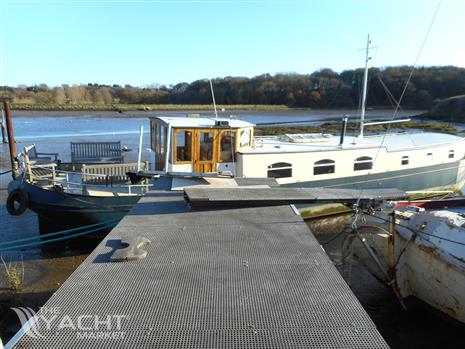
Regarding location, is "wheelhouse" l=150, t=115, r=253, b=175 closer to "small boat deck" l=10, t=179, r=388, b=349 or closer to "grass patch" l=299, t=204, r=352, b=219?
"grass patch" l=299, t=204, r=352, b=219

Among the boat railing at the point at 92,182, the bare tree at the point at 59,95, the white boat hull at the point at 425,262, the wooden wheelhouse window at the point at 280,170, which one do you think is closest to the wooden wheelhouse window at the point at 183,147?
the boat railing at the point at 92,182

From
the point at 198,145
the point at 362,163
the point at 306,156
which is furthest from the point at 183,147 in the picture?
the point at 362,163

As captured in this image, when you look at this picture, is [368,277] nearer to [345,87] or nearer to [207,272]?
[207,272]

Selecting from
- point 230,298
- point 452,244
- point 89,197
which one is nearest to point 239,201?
point 230,298

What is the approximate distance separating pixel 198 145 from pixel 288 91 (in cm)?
11034

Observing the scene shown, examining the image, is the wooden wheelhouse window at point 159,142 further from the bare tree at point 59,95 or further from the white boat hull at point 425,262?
the bare tree at point 59,95

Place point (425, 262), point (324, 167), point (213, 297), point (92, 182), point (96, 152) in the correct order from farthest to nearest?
point (96, 152), point (324, 167), point (92, 182), point (425, 262), point (213, 297)

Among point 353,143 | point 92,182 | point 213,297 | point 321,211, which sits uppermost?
point 353,143

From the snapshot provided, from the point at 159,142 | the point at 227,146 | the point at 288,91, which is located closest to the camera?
the point at 227,146

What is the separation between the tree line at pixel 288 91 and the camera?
8712 centimetres

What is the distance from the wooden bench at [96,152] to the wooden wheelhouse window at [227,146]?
4.96 m

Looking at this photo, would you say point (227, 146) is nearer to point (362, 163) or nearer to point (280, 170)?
point (280, 170)

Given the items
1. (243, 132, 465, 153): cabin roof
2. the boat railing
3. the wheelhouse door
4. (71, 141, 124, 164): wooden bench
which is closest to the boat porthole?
the boat railing

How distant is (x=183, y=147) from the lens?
11.6 metres
